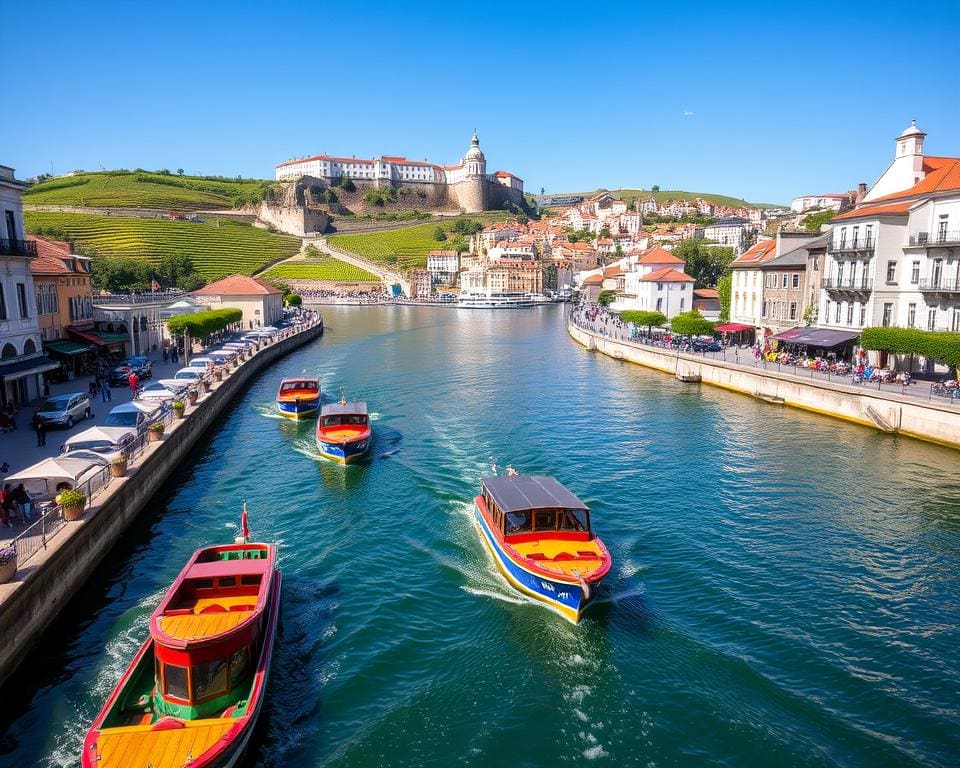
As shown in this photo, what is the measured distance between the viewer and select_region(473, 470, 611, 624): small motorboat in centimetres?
1641

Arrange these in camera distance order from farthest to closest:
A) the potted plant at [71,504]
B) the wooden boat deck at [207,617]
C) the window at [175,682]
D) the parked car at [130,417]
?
the parked car at [130,417] < the potted plant at [71,504] < the wooden boat deck at [207,617] < the window at [175,682]

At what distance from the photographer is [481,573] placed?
1928 cm

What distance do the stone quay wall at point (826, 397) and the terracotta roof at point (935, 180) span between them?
13152mm

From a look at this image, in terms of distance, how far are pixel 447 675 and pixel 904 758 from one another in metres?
8.86

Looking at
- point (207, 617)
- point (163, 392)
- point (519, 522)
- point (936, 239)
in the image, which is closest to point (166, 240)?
point (163, 392)

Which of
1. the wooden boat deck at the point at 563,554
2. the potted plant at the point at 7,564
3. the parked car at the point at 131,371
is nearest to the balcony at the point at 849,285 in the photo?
the wooden boat deck at the point at 563,554

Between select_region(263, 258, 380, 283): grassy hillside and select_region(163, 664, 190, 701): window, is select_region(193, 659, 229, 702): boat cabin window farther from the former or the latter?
select_region(263, 258, 380, 283): grassy hillside

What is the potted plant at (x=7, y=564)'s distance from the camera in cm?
1415

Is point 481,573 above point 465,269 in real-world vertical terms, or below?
below

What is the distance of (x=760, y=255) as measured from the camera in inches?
2393

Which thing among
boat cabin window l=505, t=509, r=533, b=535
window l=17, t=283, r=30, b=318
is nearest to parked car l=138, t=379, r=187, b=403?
window l=17, t=283, r=30, b=318

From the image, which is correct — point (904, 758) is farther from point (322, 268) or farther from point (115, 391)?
point (322, 268)

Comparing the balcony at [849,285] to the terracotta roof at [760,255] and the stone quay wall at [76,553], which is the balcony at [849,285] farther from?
the stone quay wall at [76,553]

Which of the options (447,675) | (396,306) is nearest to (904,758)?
(447,675)
